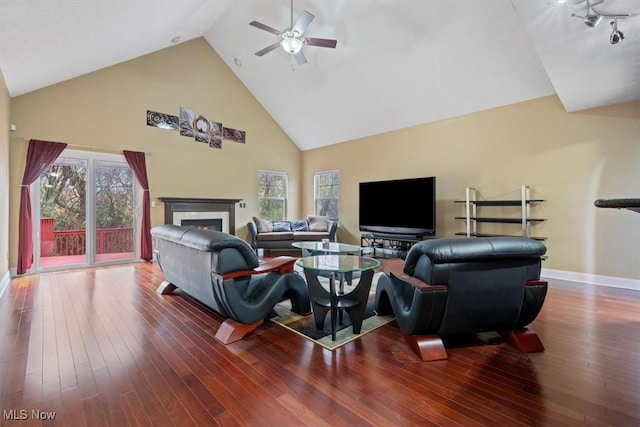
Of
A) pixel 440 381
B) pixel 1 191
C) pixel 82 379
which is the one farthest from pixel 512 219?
pixel 1 191

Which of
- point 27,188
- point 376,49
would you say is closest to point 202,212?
point 27,188

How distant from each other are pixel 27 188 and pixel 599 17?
7.97 m

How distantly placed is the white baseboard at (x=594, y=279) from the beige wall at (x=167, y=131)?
620 centimetres

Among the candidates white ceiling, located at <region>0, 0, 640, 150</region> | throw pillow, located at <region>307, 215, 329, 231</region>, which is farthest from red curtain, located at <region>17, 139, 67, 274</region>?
throw pillow, located at <region>307, 215, 329, 231</region>

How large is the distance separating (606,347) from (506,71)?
13.3ft

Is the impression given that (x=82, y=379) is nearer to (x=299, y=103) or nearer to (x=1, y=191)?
(x=1, y=191)

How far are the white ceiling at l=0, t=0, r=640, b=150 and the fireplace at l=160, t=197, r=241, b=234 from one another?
2864 mm

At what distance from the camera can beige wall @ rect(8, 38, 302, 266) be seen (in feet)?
16.8

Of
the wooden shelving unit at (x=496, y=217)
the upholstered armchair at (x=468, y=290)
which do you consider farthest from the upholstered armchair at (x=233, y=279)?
the wooden shelving unit at (x=496, y=217)

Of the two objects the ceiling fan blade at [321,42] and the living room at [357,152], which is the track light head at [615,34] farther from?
the ceiling fan blade at [321,42]

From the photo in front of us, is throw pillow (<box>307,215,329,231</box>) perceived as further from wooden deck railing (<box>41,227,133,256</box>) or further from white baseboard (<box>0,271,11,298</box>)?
white baseboard (<box>0,271,11,298</box>)

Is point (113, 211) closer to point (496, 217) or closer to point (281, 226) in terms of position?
point (281, 226)

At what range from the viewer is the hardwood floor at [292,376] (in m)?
1.61

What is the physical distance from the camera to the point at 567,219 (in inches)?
183
